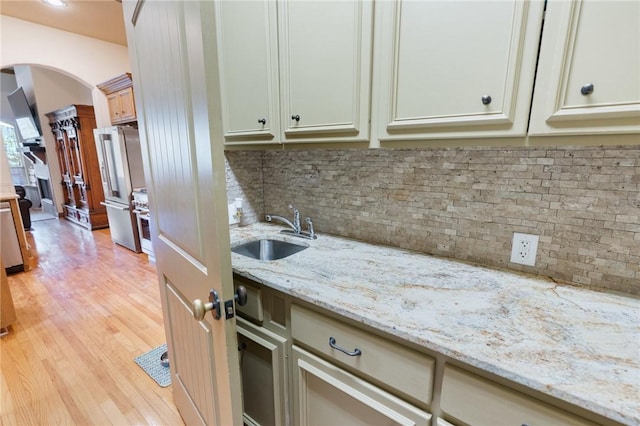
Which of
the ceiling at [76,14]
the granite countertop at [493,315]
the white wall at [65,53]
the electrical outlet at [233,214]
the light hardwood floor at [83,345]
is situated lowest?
the light hardwood floor at [83,345]

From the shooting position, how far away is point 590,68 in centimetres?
70

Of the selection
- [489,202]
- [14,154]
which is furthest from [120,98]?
[14,154]

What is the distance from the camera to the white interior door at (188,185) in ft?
2.39

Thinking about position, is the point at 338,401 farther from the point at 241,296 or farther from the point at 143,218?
the point at 143,218

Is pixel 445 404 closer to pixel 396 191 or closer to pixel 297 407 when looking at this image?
pixel 297 407

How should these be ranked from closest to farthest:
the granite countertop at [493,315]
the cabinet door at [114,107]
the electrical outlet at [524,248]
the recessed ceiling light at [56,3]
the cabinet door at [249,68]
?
the granite countertop at [493,315]
the electrical outlet at [524,248]
the cabinet door at [249,68]
the recessed ceiling light at [56,3]
the cabinet door at [114,107]

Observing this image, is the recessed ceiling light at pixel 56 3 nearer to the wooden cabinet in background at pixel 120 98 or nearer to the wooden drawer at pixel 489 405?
the wooden cabinet in background at pixel 120 98

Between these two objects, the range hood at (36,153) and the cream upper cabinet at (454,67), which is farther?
the range hood at (36,153)

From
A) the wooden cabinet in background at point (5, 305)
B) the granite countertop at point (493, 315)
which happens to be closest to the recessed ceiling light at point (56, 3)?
the wooden cabinet in background at point (5, 305)

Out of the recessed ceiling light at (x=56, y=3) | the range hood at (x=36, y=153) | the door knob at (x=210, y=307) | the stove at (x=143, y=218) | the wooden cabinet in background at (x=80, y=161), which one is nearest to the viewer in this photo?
the door knob at (x=210, y=307)

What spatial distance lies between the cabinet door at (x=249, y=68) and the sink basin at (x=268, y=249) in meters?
0.55

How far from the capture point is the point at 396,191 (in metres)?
1.37

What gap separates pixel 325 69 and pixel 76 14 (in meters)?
3.88

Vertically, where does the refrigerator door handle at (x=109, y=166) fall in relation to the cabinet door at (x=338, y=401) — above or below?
above
